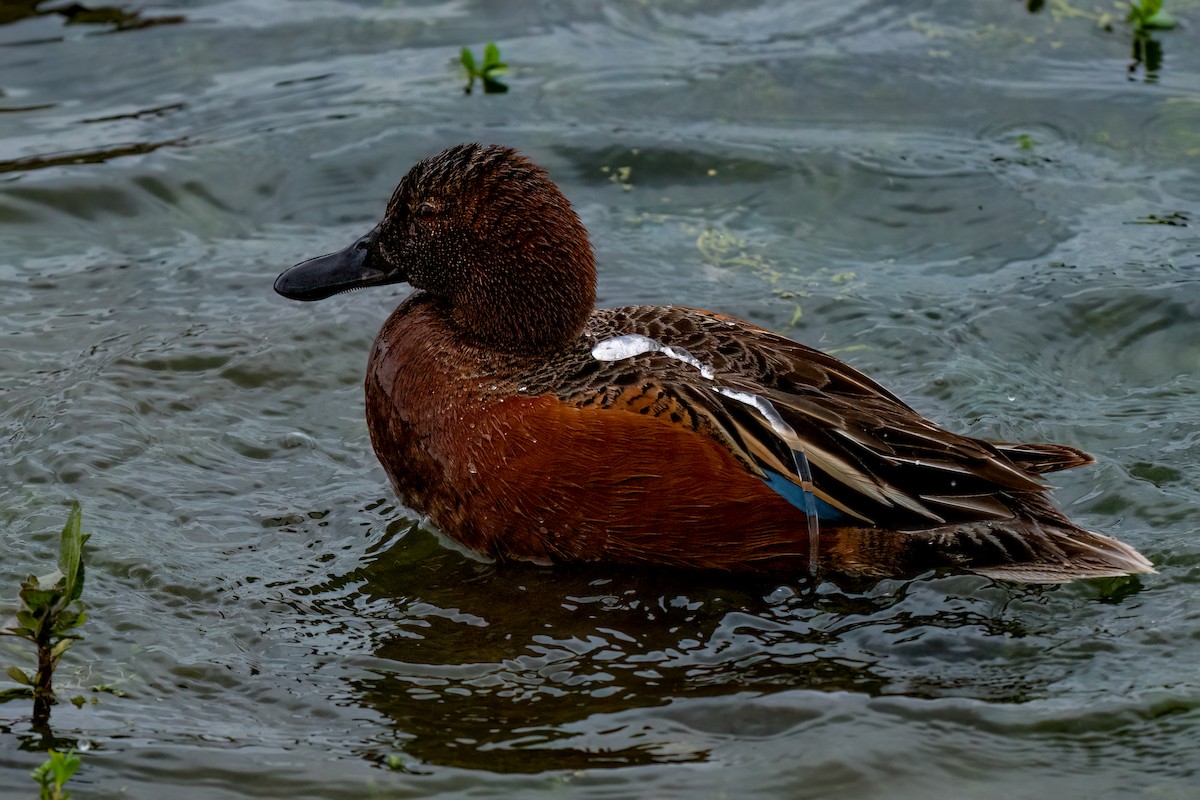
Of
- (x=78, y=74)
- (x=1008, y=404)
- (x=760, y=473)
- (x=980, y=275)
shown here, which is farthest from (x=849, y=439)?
(x=78, y=74)

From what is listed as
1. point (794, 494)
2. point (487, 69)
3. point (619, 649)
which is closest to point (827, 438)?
point (794, 494)

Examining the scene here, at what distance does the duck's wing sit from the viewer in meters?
5.66

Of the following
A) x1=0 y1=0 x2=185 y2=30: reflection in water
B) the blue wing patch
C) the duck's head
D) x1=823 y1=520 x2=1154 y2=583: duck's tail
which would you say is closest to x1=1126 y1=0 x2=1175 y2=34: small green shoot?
x1=823 y1=520 x2=1154 y2=583: duck's tail

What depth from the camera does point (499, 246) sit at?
622 cm

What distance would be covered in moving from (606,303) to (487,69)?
254 centimetres

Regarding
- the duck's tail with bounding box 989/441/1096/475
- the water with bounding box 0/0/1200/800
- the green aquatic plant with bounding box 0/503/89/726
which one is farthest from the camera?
the duck's tail with bounding box 989/441/1096/475

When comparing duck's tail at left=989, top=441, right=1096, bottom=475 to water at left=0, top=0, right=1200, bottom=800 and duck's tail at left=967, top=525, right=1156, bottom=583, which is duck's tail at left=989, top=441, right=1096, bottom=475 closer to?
duck's tail at left=967, top=525, right=1156, bottom=583

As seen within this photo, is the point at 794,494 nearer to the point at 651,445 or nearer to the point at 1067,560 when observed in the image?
the point at 651,445

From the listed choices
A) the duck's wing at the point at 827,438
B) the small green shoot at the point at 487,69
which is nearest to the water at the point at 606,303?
the small green shoot at the point at 487,69

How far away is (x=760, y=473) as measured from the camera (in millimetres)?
5656

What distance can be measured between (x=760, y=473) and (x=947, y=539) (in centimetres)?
81

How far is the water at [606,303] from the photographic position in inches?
193

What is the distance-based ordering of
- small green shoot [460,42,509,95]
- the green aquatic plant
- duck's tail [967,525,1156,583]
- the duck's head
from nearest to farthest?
the green aquatic plant, duck's tail [967,525,1156,583], the duck's head, small green shoot [460,42,509,95]

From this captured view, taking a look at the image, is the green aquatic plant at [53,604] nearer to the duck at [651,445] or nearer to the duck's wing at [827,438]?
the duck at [651,445]
